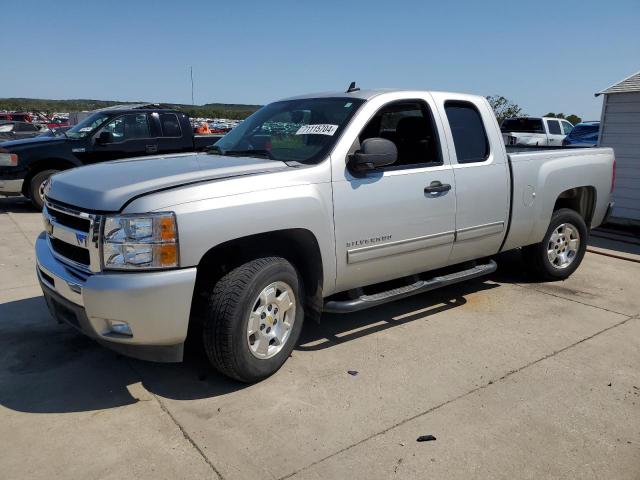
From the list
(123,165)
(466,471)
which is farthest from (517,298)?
(123,165)

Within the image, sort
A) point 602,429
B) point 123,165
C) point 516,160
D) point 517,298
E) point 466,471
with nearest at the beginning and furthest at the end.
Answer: point 466,471 → point 602,429 → point 123,165 → point 516,160 → point 517,298

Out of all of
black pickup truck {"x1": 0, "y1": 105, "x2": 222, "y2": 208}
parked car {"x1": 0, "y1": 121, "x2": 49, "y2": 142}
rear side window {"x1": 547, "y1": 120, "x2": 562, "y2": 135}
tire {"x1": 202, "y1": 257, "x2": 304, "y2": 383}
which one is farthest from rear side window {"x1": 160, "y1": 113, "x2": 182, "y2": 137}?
rear side window {"x1": 547, "y1": 120, "x2": 562, "y2": 135}

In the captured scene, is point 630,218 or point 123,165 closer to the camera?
point 123,165

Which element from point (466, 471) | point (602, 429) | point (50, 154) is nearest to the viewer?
point (466, 471)

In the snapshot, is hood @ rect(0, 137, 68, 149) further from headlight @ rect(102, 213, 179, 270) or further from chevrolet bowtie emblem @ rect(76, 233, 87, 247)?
headlight @ rect(102, 213, 179, 270)

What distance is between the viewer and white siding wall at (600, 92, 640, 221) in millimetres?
9883

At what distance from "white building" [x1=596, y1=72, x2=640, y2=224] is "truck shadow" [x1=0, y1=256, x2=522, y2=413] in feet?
23.3

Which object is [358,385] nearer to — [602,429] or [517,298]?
[602,429]

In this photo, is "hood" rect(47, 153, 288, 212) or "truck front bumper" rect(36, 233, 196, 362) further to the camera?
"hood" rect(47, 153, 288, 212)

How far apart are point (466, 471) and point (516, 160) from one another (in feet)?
10.5

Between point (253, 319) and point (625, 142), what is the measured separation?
9.34 meters

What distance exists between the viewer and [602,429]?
3139 mm

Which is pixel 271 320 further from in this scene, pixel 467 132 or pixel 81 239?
pixel 467 132

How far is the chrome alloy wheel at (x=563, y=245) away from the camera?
5828 mm
